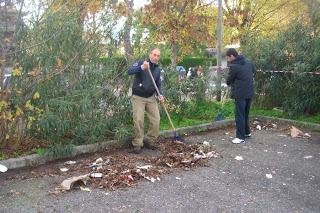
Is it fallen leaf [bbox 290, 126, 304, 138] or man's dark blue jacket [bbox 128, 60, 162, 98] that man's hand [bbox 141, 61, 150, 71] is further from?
fallen leaf [bbox 290, 126, 304, 138]

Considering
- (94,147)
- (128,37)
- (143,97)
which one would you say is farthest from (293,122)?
(94,147)

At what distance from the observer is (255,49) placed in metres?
11.1

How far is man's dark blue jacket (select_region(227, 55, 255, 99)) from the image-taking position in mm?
7926

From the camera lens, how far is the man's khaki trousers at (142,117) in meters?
7.14

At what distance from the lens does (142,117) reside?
7168mm

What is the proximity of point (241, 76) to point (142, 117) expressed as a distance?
2198 millimetres

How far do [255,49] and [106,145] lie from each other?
221 inches

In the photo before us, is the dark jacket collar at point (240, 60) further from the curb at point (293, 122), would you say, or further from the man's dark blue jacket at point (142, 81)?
the curb at point (293, 122)

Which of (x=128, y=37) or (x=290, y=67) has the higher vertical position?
(x=128, y=37)

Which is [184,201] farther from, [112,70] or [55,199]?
[112,70]

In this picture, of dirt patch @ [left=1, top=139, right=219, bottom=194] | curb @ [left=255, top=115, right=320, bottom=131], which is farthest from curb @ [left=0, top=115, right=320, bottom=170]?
dirt patch @ [left=1, top=139, right=219, bottom=194]

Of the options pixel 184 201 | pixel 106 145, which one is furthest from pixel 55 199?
pixel 106 145

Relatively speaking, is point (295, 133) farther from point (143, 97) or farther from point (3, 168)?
point (3, 168)

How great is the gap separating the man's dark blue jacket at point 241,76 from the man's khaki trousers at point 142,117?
68.5 inches
